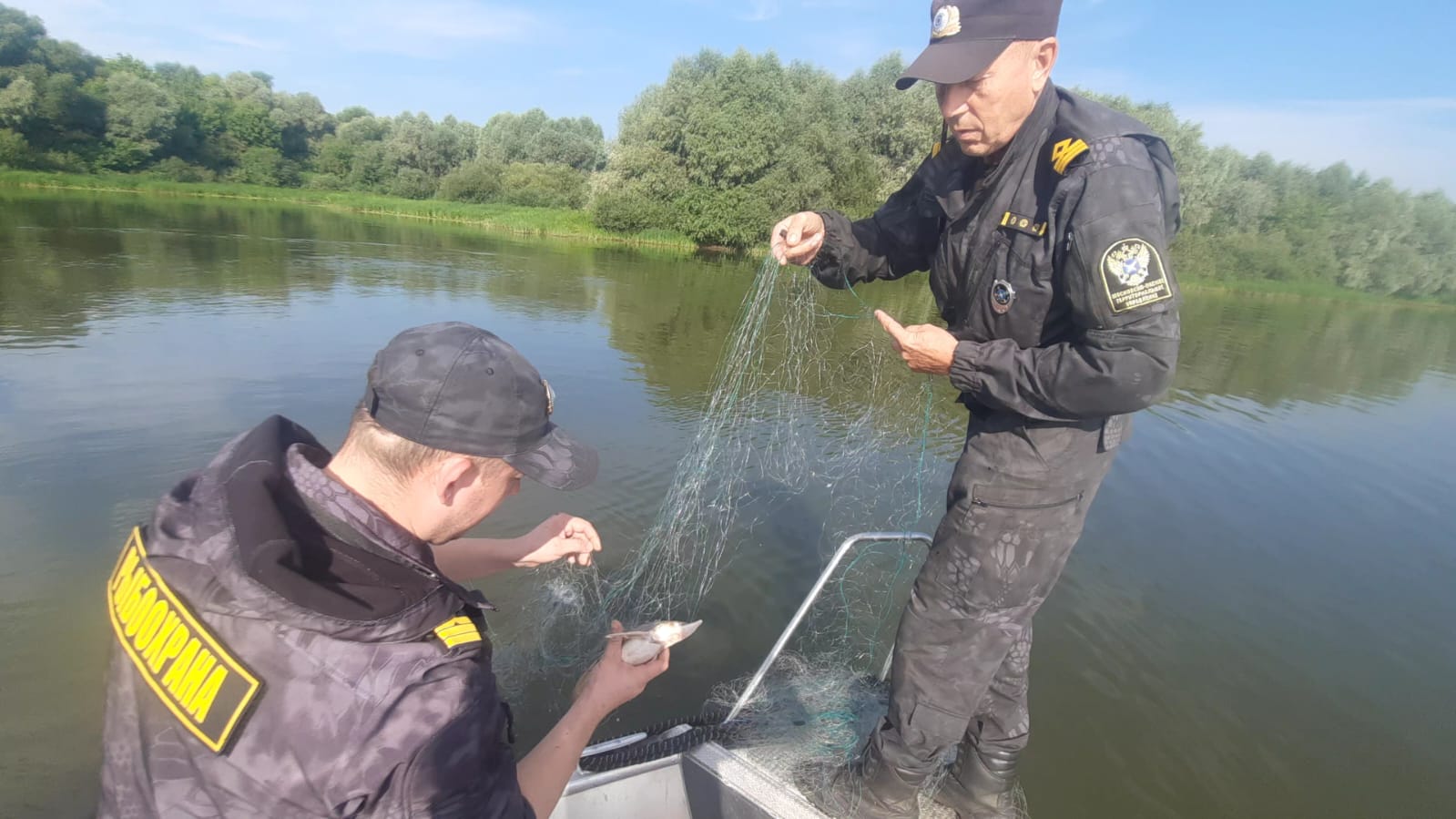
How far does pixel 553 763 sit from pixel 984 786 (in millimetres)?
1907

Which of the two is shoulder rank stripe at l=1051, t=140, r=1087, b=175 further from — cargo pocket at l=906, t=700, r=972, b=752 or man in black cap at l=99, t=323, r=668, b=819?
cargo pocket at l=906, t=700, r=972, b=752

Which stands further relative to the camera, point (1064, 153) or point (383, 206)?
point (383, 206)

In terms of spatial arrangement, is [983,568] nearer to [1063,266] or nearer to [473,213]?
[1063,266]

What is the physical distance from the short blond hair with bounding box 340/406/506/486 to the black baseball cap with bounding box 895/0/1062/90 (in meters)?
1.69

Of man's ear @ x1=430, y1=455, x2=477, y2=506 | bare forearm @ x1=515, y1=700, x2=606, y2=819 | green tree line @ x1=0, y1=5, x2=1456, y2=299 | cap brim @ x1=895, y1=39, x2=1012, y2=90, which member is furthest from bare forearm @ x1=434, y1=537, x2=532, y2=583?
green tree line @ x1=0, y1=5, x2=1456, y2=299

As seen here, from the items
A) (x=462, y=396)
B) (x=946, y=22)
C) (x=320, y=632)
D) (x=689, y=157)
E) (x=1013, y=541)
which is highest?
(x=689, y=157)

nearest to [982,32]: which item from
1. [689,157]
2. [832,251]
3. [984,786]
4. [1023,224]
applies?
[1023,224]

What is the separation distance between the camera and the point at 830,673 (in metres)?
3.79

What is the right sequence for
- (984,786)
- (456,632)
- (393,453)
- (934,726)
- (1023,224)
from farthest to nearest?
(984,786), (934,726), (1023,224), (393,453), (456,632)

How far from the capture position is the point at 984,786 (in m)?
2.91

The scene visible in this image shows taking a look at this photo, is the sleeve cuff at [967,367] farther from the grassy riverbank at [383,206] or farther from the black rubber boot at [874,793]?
the grassy riverbank at [383,206]

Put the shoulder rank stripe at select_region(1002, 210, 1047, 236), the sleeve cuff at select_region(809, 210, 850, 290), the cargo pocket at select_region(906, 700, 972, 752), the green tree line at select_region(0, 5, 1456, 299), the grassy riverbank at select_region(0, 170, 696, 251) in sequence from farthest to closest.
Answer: the grassy riverbank at select_region(0, 170, 696, 251), the green tree line at select_region(0, 5, 1456, 299), the sleeve cuff at select_region(809, 210, 850, 290), the cargo pocket at select_region(906, 700, 972, 752), the shoulder rank stripe at select_region(1002, 210, 1047, 236)

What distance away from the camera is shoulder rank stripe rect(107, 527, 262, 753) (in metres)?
1.25

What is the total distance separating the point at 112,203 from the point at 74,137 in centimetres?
2010
